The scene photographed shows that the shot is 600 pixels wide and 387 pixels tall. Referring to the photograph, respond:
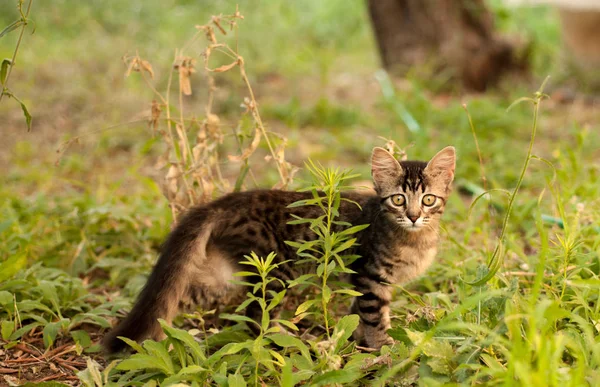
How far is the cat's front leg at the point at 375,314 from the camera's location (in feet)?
10.5

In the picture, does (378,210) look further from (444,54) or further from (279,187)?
(444,54)

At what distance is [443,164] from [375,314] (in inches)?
31.5

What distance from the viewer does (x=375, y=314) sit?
3221 millimetres

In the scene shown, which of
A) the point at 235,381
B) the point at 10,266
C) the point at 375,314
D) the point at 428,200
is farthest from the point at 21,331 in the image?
the point at 428,200

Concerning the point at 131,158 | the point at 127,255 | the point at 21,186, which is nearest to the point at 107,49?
the point at 131,158

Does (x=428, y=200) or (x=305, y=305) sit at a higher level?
(x=428, y=200)

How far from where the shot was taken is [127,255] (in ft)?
13.5

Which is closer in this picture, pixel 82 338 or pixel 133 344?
pixel 133 344

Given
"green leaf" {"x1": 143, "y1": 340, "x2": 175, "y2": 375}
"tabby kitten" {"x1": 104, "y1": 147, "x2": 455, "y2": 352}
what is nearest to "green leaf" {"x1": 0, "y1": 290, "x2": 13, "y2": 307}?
"tabby kitten" {"x1": 104, "y1": 147, "x2": 455, "y2": 352}

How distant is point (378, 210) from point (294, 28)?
9.22m

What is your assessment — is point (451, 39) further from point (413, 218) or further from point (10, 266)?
point (10, 266)

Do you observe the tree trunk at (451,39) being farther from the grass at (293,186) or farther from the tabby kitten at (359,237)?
the tabby kitten at (359,237)

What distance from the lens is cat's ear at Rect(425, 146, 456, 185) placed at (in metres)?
3.21

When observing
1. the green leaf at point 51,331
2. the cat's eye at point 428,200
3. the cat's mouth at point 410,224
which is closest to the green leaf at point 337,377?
the cat's mouth at point 410,224
